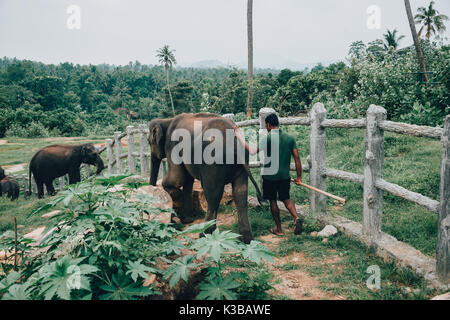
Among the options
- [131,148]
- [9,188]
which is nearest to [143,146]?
[131,148]

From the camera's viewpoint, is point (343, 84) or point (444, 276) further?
point (343, 84)

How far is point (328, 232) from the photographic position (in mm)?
5078

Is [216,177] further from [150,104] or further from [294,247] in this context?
[150,104]

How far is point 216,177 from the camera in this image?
483cm

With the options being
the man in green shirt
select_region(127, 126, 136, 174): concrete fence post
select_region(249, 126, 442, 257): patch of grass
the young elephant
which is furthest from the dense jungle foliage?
the young elephant

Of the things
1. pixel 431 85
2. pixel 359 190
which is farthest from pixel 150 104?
pixel 359 190

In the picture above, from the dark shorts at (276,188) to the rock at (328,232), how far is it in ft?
2.29

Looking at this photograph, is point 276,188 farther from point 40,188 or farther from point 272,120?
point 40,188

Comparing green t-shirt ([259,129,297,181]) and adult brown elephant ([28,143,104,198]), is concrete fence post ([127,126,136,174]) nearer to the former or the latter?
adult brown elephant ([28,143,104,198])

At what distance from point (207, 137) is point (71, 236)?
2287 millimetres

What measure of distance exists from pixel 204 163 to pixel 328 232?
2030 mm

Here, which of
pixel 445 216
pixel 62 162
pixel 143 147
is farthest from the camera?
pixel 62 162

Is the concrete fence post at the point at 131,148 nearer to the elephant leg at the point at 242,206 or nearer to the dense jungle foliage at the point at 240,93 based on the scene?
the elephant leg at the point at 242,206

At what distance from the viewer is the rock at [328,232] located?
506cm
